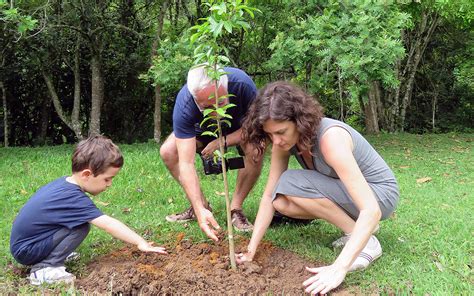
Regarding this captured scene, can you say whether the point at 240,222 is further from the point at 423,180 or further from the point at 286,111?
the point at 423,180

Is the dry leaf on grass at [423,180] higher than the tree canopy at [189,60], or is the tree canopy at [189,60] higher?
the tree canopy at [189,60]

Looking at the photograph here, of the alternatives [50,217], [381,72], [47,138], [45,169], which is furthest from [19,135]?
[50,217]

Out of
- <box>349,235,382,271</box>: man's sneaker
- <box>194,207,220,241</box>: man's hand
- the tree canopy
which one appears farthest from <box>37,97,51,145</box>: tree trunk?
<box>349,235,382,271</box>: man's sneaker

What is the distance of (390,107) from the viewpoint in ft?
43.4

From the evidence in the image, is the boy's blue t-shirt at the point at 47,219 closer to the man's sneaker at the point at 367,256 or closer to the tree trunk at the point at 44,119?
the man's sneaker at the point at 367,256

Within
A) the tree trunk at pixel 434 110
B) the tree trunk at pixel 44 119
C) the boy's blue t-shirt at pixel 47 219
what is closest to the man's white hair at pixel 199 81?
the boy's blue t-shirt at pixel 47 219

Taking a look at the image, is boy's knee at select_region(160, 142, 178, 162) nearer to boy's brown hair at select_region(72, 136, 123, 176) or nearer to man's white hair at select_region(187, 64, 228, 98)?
man's white hair at select_region(187, 64, 228, 98)

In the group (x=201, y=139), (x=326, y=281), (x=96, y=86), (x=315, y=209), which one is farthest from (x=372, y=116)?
(x=326, y=281)

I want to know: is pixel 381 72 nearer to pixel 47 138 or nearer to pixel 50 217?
pixel 50 217

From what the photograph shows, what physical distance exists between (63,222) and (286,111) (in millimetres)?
1446

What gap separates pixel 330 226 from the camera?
3898mm

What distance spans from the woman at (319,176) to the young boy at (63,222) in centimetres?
84

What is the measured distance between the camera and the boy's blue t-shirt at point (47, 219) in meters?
2.78

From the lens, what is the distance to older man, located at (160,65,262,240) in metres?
3.21
